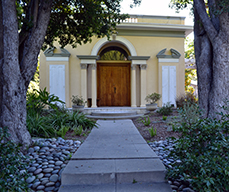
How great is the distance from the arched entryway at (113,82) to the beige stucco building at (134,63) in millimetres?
65

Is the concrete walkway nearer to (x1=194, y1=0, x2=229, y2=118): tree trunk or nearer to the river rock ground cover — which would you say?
the river rock ground cover

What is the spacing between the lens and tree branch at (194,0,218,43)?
9.54 ft

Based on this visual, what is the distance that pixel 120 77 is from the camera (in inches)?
458

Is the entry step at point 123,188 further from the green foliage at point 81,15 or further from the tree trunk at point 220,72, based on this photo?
the green foliage at point 81,15

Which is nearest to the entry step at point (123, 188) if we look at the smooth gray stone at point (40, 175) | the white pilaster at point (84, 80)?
the smooth gray stone at point (40, 175)

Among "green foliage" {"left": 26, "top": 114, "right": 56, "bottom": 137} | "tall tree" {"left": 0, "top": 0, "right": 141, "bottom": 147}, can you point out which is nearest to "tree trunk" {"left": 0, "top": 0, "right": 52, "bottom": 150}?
"tall tree" {"left": 0, "top": 0, "right": 141, "bottom": 147}

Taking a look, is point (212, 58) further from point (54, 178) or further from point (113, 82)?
point (113, 82)

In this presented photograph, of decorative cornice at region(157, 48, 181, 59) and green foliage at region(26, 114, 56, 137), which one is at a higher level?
decorative cornice at region(157, 48, 181, 59)

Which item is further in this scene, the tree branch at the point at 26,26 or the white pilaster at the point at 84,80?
the white pilaster at the point at 84,80

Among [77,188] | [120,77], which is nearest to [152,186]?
[77,188]

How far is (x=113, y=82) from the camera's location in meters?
11.6

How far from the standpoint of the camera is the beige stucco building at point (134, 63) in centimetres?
1010

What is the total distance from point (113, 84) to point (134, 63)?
2017 millimetres

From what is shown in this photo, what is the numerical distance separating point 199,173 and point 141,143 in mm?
1950
